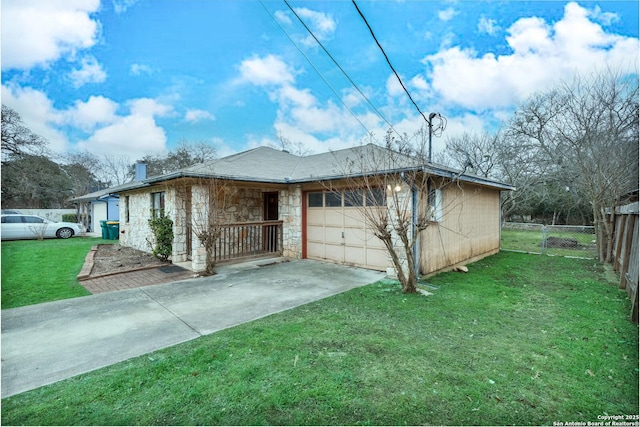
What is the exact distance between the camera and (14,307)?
4816 millimetres

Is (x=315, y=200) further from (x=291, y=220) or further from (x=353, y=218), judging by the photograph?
(x=353, y=218)

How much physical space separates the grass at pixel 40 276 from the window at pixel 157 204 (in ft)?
7.72

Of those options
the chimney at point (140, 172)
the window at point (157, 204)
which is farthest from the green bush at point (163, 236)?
the chimney at point (140, 172)

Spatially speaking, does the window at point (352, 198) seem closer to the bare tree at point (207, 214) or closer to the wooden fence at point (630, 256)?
the bare tree at point (207, 214)

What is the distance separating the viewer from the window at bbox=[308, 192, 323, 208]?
877cm

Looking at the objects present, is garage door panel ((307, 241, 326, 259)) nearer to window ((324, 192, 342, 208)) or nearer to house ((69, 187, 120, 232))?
window ((324, 192, 342, 208))

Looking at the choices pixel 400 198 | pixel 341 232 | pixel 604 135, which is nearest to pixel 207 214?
pixel 341 232

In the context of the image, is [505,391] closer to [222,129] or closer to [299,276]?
[299,276]

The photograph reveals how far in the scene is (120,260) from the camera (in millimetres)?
9016

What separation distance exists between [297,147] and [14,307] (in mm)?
21178

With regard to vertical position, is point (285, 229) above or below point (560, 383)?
above

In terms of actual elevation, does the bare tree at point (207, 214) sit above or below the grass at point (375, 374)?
above

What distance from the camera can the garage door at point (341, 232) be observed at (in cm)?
761

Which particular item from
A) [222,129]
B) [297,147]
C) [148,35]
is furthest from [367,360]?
[297,147]
